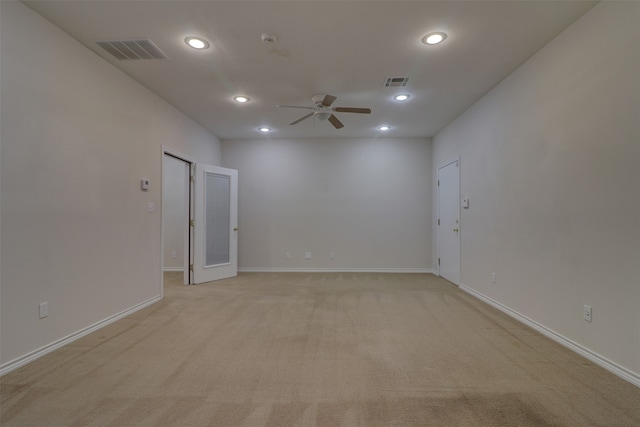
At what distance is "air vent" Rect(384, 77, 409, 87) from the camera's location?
3.51m


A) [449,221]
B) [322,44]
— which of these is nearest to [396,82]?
[322,44]

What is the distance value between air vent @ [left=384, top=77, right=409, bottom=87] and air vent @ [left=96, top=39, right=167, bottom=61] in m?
2.46

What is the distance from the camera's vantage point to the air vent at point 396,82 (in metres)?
3.51

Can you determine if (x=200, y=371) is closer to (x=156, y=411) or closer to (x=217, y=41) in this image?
(x=156, y=411)

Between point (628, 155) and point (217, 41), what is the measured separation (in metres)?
3.39

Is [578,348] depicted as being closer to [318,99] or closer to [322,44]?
[322,44]

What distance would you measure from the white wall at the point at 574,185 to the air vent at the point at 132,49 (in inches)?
148

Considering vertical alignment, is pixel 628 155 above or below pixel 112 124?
below

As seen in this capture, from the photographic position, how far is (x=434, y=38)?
2730 mm

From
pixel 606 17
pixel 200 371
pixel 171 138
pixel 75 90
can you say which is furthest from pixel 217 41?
pixel 606 17

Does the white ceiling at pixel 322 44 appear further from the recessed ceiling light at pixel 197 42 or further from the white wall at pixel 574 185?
the white wall at pixel 574 185

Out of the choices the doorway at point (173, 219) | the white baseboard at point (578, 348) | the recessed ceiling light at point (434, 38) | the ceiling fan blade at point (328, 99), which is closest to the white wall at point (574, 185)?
the white baseboard at point (578, 348)

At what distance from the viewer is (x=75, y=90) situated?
111 inches

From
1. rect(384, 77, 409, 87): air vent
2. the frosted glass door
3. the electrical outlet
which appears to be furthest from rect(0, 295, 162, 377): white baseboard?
rect(384, 77, 409, 87): air vent
